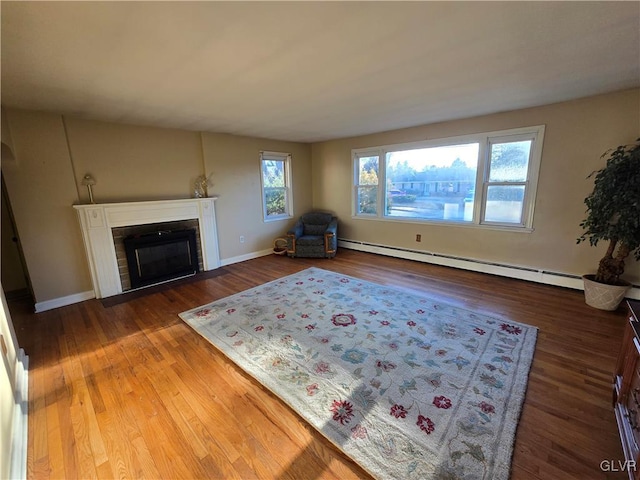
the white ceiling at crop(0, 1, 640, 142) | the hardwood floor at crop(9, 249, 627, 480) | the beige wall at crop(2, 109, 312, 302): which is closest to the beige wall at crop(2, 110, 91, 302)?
the beige wall at crop(2, 109, 312, 302)

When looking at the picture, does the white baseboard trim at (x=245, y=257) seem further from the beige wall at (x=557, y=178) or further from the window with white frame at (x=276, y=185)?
the beige wall at (x=557, y=178)

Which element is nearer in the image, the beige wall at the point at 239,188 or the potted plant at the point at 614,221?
the potted plant at the point at 614,221

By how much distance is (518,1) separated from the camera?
4.54 ft

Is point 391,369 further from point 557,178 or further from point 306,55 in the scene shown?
point 557,178

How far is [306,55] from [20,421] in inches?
120

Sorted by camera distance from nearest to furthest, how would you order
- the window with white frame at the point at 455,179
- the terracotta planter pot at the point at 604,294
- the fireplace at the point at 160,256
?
the terracotta planter pot at the point at 604,294 < the window with white frame at the point at 455,179 < the fireplace at the point at 160,256

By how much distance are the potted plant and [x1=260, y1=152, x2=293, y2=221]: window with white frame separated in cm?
478

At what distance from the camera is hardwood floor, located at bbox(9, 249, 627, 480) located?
4.70ft

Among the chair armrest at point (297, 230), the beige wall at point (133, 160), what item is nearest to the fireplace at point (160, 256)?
the beige wall at point (133, 160)

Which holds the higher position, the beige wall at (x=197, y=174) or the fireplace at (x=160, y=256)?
the beige wall at (x=197, y=174)

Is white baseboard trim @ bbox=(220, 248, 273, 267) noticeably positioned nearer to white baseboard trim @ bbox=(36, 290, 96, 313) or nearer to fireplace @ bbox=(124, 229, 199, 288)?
fireplace @ bbox=(124, 229, 199, 288)

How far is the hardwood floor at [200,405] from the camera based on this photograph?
1.43m

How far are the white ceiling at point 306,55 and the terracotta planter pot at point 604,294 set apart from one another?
2.07m

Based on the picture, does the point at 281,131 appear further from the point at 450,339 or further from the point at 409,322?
the point at 450,339
